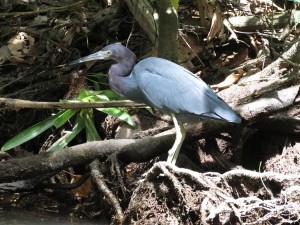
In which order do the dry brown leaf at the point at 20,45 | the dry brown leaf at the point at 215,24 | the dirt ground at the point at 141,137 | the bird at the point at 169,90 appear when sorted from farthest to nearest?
1. the dry brown leaf at the point at 20,45
2. the dry brown leaf at the point at 215,24
3. the bird at the point at 169,90
4. the dirt ground at the point at 141,137

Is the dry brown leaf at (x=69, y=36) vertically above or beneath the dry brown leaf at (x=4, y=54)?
above

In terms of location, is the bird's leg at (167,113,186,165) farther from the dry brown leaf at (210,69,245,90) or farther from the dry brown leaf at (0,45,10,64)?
the dry brown leaf at (0,45,10,64)

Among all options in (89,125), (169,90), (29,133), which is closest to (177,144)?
(169,90)

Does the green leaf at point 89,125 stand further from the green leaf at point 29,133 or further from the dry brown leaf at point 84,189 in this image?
the dry brown leaf at point 84,189

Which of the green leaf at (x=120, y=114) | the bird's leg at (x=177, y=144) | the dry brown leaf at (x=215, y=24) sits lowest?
the green leaf at (x=120, y=114)

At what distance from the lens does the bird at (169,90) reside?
418 cm

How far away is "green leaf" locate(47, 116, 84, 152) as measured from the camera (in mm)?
4949

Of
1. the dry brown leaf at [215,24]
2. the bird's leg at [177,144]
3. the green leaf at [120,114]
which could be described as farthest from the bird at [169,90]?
the dry brown leaf at [215,24]

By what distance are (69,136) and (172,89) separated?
109cm

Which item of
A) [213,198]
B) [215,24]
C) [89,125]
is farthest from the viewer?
[215,24]

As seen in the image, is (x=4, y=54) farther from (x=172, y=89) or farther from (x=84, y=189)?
(x=172, y=89)

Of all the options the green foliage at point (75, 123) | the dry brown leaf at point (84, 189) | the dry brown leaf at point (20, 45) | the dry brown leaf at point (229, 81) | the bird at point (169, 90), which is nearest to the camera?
the bird at point (169, 90)

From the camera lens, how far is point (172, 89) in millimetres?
4402

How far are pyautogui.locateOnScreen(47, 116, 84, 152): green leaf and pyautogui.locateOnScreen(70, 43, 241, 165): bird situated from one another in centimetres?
60
